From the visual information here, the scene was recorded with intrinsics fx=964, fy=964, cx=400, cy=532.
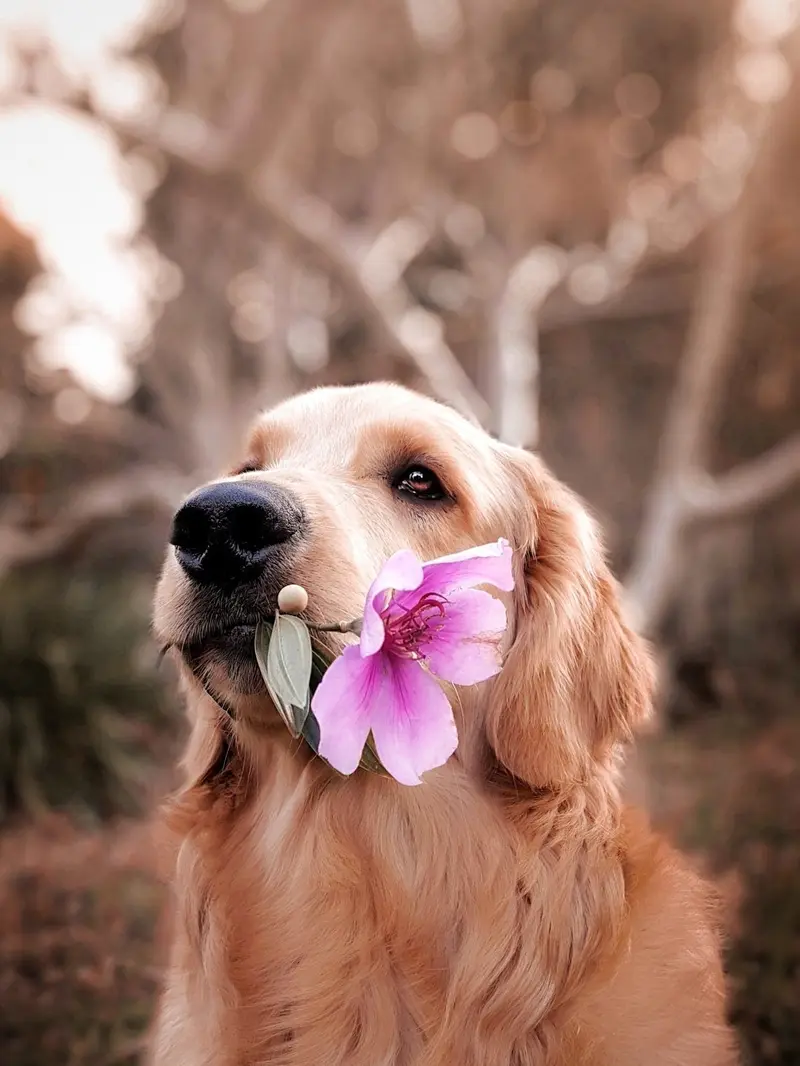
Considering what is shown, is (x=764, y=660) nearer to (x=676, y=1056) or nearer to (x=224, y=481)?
(x=676, y=1056)

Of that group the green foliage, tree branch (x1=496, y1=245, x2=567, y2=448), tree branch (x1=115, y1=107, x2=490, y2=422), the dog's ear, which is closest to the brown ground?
the green foliage

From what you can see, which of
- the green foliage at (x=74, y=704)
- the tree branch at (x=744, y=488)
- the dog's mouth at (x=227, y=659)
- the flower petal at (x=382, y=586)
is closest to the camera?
the flower petal at (x=382, y=586)

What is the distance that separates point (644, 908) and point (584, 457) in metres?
11.5

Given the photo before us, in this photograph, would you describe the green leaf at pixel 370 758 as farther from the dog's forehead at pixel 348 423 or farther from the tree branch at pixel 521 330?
the tree branch at pixel 521 330

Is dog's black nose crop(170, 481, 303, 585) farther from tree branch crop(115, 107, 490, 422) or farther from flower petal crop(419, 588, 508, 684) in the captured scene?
tree branch crop(115, 107, 490, 422)

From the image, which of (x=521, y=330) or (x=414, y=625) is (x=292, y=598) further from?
(x=521, y=330)

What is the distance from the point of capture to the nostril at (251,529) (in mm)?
1768

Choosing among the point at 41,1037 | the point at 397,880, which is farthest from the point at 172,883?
the point at 41,1037

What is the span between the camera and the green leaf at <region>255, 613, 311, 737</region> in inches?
63.7

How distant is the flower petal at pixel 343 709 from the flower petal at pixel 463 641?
136 millimetres

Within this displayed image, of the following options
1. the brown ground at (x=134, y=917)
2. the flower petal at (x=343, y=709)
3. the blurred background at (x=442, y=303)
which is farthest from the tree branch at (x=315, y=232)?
the flower petal at (x=343, y=709)

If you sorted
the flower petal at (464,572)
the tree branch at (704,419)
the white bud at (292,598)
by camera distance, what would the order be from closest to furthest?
the flower petal at (464,572), the white bud at (292,598), the tree branch at (704,419)

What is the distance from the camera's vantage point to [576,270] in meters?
11.6

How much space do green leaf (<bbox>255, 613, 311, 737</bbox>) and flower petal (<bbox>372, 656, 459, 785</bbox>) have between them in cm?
14
